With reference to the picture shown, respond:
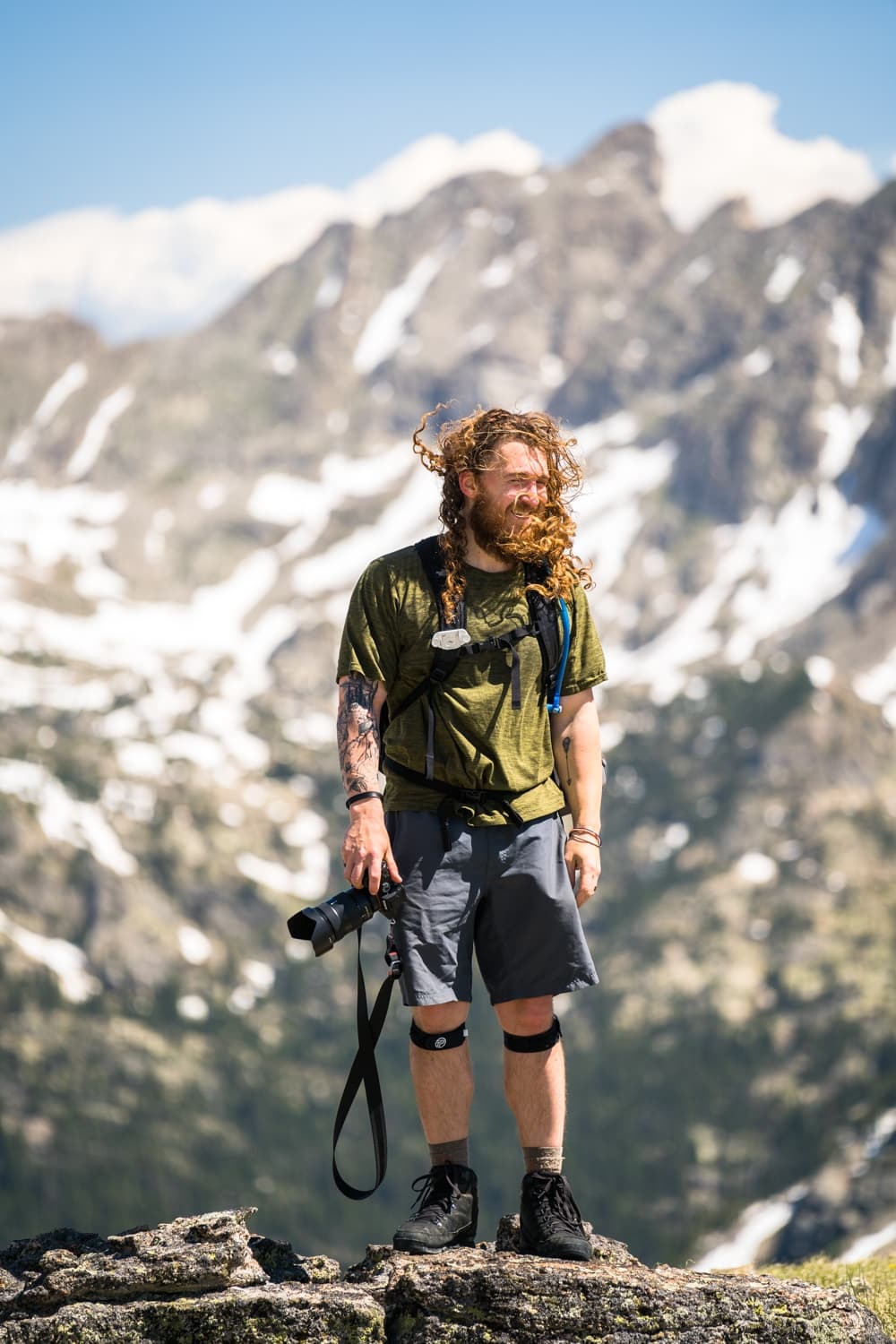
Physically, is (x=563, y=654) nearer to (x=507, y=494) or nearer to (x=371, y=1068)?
(x=507, y=494)

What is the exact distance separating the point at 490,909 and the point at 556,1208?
212 centimetres

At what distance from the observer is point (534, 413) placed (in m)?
11.1

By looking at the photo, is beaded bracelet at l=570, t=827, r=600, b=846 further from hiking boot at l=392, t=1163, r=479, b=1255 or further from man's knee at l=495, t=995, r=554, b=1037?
hiking boot at l=392, t=1163, r=479, b=1255

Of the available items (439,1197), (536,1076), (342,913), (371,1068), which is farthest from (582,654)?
(439,1197)

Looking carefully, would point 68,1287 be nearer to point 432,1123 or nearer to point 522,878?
point 432,1123

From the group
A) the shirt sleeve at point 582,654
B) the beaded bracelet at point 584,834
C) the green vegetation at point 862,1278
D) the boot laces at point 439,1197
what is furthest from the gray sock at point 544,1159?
the shirt sleeve at point 582,654

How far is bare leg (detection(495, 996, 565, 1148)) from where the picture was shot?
10.7m

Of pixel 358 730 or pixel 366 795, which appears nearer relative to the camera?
pixel 366 795

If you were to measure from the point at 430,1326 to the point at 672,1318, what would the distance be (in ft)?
5.04

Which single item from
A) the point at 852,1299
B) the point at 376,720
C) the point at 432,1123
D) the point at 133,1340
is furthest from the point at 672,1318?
the point at 376,720

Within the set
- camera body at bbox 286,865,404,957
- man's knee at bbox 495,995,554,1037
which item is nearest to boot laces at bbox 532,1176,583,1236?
man's knee at bbox 495,995,554,1037

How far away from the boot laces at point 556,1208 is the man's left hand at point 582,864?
6.41ft

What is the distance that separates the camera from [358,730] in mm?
10359

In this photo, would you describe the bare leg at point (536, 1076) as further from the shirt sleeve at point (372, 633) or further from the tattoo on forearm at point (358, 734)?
the shirt sleeve at point (372, 633)
